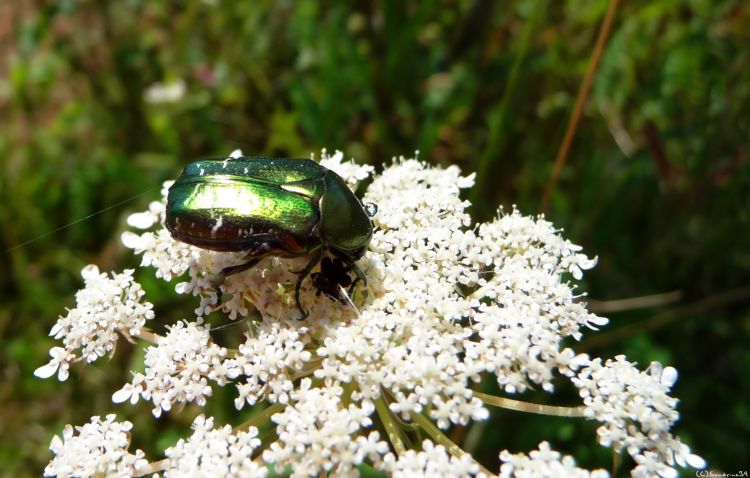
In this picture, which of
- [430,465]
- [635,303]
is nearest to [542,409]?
[430,465]

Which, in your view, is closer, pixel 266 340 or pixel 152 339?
pixel 266 340

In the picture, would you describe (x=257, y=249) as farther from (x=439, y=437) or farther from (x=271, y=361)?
(x=439, y=437)

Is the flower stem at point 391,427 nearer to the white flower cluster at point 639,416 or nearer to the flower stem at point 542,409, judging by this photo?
the flower stem at point 542,409

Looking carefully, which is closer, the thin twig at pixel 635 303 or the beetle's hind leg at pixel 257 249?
the beetle's hind leg at pixel 257 249

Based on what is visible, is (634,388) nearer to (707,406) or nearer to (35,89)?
(707,406)

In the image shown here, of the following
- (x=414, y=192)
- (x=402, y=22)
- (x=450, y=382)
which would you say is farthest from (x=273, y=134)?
(x=450, y=382)

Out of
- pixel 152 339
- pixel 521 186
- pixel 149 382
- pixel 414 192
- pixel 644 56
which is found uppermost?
pixel 644 56

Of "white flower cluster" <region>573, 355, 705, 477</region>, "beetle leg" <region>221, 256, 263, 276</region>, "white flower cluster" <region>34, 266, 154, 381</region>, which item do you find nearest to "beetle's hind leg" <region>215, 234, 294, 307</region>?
"beetle leg" <region>221, 256, 263, 276</region>

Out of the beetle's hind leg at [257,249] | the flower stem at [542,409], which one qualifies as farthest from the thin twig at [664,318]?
the beetle's hind leg at [257,249]
